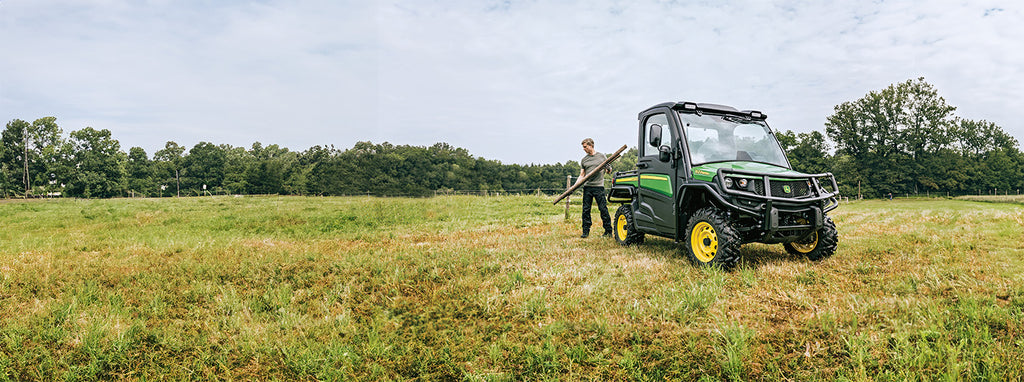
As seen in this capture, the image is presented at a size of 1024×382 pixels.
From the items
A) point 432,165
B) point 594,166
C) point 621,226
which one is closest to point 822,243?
point 621,226

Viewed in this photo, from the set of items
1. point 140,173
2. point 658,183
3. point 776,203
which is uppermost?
point 140,173

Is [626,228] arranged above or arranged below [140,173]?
below

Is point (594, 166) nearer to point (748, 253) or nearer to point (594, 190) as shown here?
point (594, 190)

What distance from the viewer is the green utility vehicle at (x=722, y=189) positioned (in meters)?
5.96

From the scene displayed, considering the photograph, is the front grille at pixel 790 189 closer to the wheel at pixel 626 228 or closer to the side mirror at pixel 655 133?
the side mirror at pixel 655 133

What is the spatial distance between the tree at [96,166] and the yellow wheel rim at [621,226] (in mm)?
95707

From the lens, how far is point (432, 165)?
9981 cm

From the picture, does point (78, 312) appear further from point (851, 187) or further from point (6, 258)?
point (851, 187)

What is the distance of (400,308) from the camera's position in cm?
502

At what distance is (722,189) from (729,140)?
1515mm

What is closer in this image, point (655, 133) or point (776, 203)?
point (776, 203)

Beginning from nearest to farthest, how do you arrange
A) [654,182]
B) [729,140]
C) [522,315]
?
[522,315] < [729,140] < [654,182]

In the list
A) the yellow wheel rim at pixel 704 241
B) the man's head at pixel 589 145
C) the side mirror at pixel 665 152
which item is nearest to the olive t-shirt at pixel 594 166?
the man's head at pixel 589 145

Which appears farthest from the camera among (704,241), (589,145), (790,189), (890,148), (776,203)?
(890,148)
